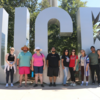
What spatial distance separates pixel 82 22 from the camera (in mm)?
5336

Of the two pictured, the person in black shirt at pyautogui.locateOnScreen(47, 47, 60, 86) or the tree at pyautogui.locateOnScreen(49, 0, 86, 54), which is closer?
the person in black shirt at pyautogui.locateOnScreen(47, 47, 60, 86)

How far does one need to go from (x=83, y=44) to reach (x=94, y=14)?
1693 millimetres

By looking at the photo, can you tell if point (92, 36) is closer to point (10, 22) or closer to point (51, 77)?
point (51, 77)

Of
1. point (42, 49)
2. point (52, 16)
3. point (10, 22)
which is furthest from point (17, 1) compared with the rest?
point (42, 49)

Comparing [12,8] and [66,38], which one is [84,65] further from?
[12,8]

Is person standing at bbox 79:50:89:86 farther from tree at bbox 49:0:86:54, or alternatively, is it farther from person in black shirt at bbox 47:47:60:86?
tree at bbox 49:0:86:54

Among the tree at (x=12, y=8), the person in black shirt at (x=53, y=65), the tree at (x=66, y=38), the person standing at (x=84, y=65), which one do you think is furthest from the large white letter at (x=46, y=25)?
the tree at (x=12, y=8)
